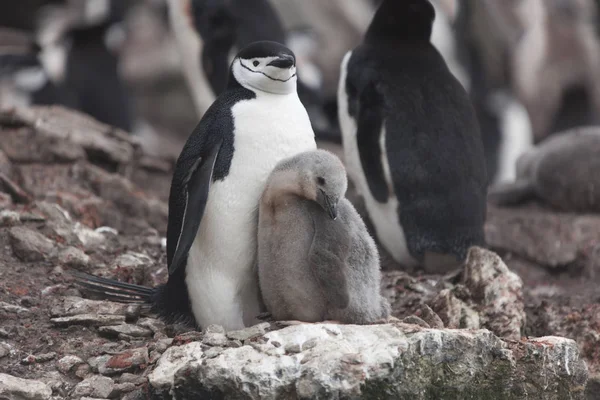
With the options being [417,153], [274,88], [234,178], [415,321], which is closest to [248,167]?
[234,178]

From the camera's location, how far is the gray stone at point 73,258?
5.79 m

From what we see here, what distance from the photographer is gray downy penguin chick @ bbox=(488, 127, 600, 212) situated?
8.52 m

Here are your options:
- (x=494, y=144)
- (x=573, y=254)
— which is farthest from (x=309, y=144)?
(x=494, y=144)

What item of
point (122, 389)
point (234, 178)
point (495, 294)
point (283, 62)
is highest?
point (283, 62)

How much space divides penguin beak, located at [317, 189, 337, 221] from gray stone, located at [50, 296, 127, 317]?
1.20 meters

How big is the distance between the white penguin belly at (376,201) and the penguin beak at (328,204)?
240cm

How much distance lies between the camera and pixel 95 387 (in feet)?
14.7

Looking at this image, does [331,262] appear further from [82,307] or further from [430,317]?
[82,307]

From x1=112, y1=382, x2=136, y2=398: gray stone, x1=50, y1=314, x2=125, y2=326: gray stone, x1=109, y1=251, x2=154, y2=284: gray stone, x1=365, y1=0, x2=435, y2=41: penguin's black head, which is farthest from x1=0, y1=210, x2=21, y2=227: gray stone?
x1=365, y1=0, x2=435, y2=41: penguin's black head

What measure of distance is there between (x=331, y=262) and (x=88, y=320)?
121 cm

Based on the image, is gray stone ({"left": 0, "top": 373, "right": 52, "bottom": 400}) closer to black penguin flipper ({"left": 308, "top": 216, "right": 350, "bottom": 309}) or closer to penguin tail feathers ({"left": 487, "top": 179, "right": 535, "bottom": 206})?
black penguin flipper ({"left": 308, "top": 216, "right": 350, "bottom": 309})

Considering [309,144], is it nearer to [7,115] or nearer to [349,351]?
[349,351]

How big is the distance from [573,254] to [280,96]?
335 cm

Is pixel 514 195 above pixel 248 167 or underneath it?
underneath
